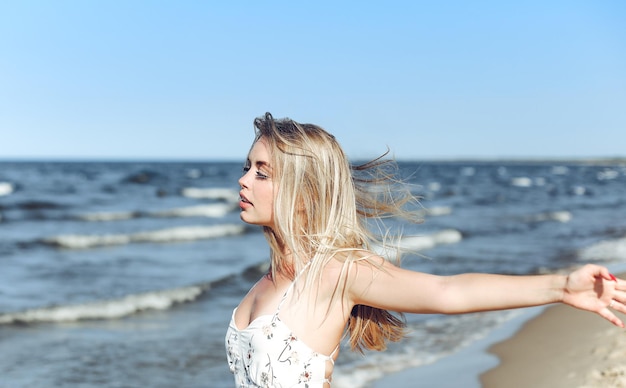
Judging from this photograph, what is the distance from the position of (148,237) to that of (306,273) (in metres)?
15.8

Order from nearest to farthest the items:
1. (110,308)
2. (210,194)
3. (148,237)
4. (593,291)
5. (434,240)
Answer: (593,291), (110,308), (434,240), (148,237), (210,194)

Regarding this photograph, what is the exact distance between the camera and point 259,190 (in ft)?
8.43

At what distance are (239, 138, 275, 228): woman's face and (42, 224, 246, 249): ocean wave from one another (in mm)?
14324

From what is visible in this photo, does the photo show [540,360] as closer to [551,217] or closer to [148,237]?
[148,237]

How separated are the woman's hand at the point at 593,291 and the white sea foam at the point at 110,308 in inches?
307

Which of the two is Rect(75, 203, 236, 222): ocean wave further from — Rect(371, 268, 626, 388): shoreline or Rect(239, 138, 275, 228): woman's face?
Rect(239, 138, 275, 228): woman's face

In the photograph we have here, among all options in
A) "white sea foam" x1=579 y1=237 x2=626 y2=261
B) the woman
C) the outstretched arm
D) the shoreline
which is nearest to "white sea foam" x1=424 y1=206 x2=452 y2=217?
"white sea foam" x1=579 y1=237 x2=626 y2=261

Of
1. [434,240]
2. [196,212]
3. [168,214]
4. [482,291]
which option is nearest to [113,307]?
[482,291]

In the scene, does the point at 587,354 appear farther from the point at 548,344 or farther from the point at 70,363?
the point at 70,363

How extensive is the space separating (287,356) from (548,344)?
4563 mm

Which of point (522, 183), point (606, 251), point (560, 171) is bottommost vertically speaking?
point (560, 171)

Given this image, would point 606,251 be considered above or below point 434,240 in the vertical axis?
above

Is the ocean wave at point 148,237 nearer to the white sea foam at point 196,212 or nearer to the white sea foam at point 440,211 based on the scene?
the white sea foam at point 196,212

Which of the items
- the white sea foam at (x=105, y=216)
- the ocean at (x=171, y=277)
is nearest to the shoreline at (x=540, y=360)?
the ocean at (x=171, y=277)
